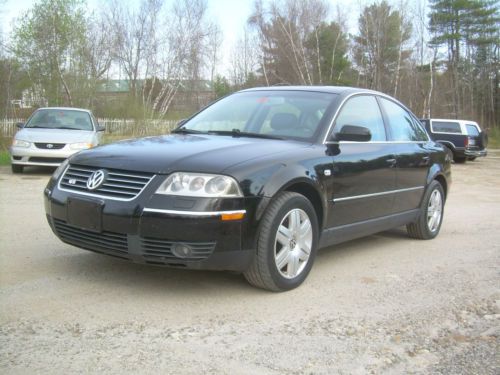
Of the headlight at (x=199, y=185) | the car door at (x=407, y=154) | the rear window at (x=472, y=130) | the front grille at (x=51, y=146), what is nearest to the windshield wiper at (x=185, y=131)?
the headlight at (x=199, y=185)

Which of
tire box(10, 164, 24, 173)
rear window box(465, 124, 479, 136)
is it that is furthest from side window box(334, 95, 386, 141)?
rear window box(465, 124, 479, 136)

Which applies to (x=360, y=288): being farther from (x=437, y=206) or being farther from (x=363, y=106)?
(x=437, y=206)

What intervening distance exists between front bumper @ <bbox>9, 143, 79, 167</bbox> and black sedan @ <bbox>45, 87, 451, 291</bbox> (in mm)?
6898

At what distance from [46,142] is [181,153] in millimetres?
8620

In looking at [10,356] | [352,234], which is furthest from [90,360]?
[352,234]

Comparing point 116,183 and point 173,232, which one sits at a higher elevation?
point 116,183

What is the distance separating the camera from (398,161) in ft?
18.5

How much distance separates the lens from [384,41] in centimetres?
3750

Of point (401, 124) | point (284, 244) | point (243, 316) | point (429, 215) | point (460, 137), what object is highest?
point (401, 124)

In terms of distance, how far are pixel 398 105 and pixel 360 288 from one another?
8.64 feet

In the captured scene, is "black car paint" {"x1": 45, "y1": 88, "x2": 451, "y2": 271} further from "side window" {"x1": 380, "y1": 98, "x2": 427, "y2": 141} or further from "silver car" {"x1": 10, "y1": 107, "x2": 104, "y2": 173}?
"silver car" {"x1": 10, "y1": 107, "x2": 104, "y2": 173}

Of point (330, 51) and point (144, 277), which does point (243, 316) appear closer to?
point (144, 277)

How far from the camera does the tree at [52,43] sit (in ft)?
79.5

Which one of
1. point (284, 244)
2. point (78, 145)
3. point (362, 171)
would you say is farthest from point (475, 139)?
point (284, 244)
